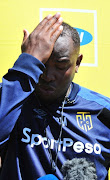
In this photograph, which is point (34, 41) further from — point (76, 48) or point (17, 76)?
point (76, 48)

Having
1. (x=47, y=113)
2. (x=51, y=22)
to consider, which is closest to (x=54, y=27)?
(x=51, y=22)

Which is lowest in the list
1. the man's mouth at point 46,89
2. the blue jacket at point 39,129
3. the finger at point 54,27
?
the blue jacket at point 39,129

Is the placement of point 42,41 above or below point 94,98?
above

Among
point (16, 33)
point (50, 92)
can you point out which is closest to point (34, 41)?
point (50, 92)

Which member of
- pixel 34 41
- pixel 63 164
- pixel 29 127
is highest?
pixel 34 41

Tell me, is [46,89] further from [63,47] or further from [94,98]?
[94,98]

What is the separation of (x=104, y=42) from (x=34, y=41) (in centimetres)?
98

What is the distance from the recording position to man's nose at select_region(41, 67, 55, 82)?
4.59 feet

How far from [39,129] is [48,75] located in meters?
0.24

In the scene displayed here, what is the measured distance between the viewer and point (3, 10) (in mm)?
2127

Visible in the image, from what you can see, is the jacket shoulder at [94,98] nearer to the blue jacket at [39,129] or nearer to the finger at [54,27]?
the blue jacket at [39,129]

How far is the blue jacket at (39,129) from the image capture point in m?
1.21

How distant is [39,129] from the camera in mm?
1444

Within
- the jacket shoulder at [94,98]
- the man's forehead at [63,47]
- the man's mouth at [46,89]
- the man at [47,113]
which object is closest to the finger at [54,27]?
the man at [47,113]
